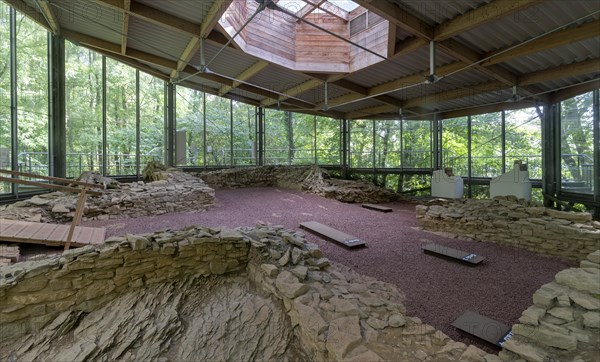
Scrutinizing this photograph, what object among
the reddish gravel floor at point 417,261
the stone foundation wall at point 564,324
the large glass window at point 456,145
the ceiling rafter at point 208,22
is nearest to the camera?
the stone foundation wall at point 564,324

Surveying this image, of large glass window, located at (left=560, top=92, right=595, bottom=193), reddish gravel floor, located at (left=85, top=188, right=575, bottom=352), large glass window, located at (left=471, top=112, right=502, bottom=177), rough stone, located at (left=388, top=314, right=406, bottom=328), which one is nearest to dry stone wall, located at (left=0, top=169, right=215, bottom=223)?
reddish gravel floor, located at (left=85, top=188, right=575, bottom=352)

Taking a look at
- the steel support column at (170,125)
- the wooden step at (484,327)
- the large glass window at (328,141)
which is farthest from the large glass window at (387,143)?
the wooden step at (484,327)

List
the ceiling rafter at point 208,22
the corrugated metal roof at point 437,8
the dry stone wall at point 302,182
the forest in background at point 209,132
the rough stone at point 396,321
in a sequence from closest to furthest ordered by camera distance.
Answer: the rough stone at point 396,321 < the corrugated metal roof at point 437,8 < the ceiling rafter at point 208,22 < the forest in background at point 209,132 < the dry stone wall at point 302,182

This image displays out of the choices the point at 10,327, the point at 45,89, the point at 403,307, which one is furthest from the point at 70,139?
the point at 403,307

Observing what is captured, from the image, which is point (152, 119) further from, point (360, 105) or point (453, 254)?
point (453, 254)

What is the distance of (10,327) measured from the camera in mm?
3285

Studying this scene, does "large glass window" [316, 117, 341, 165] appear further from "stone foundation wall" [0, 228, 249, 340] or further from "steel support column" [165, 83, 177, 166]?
"stone foundation wall" [0, 228, 249, 340]

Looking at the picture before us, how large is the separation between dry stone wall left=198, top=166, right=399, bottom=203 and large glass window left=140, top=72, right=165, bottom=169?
3006 mm

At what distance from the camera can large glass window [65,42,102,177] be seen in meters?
11.3

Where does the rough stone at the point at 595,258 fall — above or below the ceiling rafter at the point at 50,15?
below

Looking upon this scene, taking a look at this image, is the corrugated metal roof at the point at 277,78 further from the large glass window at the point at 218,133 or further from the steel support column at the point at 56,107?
the steel support column at the point at 56,107

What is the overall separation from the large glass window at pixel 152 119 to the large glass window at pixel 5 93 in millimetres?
5742

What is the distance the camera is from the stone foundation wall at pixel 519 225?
5172 mm

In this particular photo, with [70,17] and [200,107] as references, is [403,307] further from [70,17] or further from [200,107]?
[200,107]
